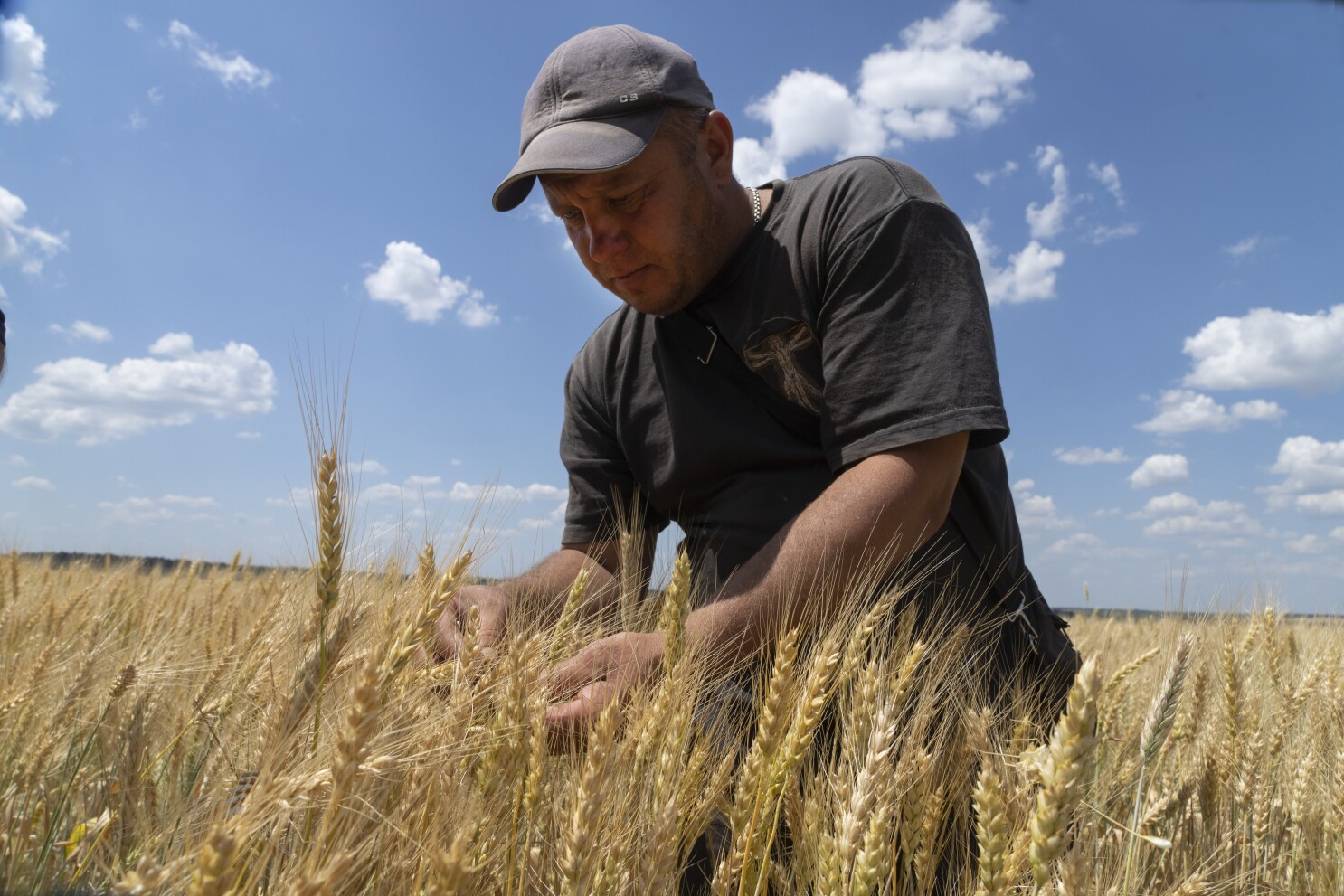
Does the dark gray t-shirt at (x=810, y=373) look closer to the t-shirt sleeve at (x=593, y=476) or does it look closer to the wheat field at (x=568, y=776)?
the t-shirt sleeve at (x=593, y=476)

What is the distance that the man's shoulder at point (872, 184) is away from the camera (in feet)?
5.83

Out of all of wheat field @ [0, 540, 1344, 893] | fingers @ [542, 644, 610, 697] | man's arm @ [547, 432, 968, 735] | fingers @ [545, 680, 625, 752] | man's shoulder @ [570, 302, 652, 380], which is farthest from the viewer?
man's shoulder @ [570, 302, 652, 380]

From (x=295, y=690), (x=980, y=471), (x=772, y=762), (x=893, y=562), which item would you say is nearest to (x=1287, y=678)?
(x=980, y=471)

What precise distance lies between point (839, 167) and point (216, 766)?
5.43 ft

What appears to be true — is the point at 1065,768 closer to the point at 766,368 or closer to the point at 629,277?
the point at 766,368

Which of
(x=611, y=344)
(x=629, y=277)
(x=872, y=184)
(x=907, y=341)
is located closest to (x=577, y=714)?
(x=907, y=341)

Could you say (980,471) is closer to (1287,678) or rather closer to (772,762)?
(772,762)

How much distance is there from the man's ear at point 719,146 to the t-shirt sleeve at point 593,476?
728 millimetres

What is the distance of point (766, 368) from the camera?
1.95 meters

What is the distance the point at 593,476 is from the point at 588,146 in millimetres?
1001

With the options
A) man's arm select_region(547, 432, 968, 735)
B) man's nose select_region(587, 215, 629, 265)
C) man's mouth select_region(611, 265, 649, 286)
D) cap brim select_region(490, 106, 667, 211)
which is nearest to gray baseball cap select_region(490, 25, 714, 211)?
cap brim select_region(490, 106, 667, 211)

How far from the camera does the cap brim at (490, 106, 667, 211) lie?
1790 millimetres

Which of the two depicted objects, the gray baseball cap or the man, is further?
the gray baseball cap

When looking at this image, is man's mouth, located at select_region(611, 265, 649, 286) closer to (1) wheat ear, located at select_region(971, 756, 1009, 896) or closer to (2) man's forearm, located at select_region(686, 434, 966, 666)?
(2) man's forearm, located at select_region(686, 434, 966, 666)
